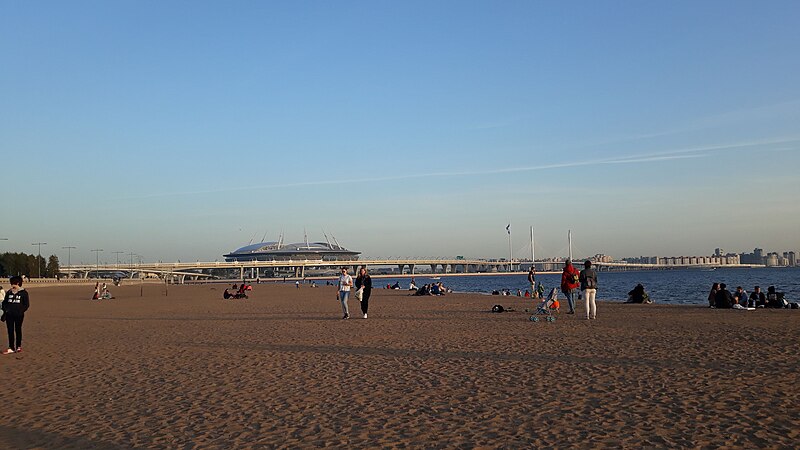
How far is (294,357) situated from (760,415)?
7.10m

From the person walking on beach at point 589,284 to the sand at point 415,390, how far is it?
8.47 ft

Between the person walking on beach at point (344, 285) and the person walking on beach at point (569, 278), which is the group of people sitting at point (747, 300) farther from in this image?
the person walking on beach at point (344, 285)

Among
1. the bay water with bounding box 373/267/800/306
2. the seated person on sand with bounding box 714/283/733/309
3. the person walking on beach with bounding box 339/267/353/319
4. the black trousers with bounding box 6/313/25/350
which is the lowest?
the bay water with bounding box 373/267/800/306

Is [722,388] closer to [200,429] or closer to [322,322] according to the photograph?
[200,429]

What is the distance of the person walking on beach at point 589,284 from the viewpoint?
1706 centimetres

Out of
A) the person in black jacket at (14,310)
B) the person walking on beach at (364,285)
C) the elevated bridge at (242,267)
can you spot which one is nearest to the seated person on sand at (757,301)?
the person walking on beach at (364,285)

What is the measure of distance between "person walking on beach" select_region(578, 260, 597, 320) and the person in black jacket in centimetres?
1240

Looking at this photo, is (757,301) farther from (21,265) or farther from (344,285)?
(21,265)

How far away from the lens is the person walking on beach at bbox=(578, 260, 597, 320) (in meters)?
17.1

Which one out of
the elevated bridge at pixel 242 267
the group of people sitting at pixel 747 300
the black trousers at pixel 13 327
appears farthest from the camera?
the elevated bridge at pixel 242 267

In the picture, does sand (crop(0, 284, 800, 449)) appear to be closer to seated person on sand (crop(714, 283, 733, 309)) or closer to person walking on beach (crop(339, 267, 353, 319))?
person walking on beach (crop(339, 267, 353, 319))

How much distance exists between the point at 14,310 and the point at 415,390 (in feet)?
27.9

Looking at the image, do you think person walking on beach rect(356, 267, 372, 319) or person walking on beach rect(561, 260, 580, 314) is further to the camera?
person walking on beach rect(356, 267, 372, 319)

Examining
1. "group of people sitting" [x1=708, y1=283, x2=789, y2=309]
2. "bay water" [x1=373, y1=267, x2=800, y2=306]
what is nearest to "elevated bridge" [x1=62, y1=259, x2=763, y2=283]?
"bay water" [x1=373, y1=267, x2=800, y2=306]
